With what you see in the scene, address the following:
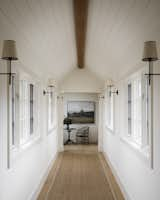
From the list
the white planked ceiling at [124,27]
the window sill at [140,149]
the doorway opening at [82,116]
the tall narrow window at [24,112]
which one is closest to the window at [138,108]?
the window sill at [140,149]

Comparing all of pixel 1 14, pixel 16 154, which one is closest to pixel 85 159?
pixel 16 154

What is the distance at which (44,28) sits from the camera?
367 cm

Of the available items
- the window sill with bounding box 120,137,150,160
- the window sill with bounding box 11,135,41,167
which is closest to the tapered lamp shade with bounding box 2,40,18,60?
the window sill with bounding box 11,135,41,167

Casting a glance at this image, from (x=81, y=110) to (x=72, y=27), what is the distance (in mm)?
7233

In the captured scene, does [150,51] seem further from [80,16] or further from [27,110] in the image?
[27,110]

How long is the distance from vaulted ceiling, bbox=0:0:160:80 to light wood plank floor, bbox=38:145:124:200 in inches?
90.6

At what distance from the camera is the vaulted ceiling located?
2.64 m

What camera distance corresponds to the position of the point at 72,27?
14.3 feet

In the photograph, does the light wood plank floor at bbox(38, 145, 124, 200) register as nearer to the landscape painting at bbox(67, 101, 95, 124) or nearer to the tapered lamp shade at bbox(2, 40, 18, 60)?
the tapered lamp shade at bbox(2, 40, 18, 60)

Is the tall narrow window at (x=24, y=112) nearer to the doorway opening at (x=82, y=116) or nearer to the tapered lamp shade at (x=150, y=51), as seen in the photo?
the tapered lamp shade at (x=150, y=51)

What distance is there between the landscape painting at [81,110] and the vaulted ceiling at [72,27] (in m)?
6.20

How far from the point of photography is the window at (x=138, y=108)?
3.56 m

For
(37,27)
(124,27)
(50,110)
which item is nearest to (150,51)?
(124,27)

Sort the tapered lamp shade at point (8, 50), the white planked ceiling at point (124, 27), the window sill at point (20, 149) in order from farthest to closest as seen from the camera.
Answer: the window sill at point (20, 149) → the white planked ceiling at point (124, 27) → the tapered lamp shade at point (8, 50)
